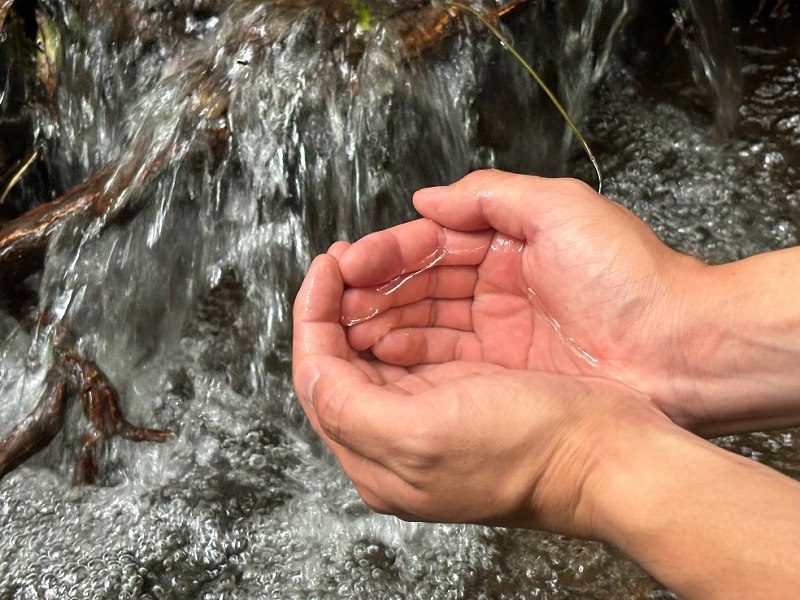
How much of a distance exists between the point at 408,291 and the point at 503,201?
11.5 inches

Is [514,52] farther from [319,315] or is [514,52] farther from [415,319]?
[319,315]

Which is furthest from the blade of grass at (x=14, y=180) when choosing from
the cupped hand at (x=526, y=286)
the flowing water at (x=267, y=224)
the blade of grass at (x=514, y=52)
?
the cupped hand at (x=526, y=286)

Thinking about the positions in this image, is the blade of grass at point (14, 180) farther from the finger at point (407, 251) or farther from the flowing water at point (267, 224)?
the finger at point (407, 251)

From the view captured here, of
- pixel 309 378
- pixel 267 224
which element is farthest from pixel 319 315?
pixel 267 224

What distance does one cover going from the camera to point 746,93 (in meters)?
3.03

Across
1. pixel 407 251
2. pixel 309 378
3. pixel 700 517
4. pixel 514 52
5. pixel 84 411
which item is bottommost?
pixel 84 411

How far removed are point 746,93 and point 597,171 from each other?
0.79 metres

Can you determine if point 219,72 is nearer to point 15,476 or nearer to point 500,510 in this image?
point 15,476

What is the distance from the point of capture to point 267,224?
7.90 feet

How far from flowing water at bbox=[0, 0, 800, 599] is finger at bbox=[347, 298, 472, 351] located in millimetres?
651

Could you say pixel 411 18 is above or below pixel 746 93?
above

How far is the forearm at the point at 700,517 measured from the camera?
0.96 meters

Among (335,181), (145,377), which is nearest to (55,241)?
(145,377)

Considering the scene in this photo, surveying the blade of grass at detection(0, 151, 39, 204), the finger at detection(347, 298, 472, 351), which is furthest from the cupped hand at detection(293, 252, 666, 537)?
the blade of grass at detection(0, 151, 39, 204)
